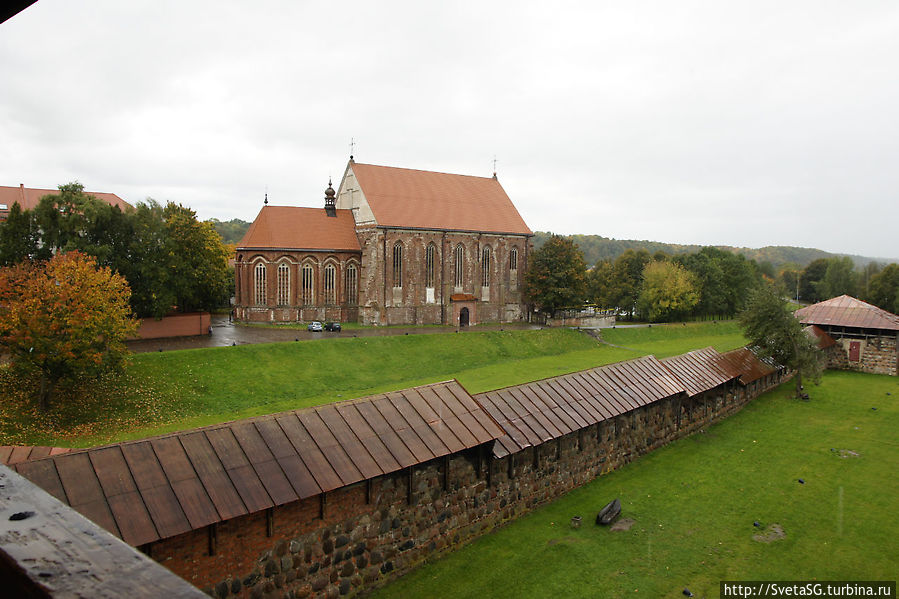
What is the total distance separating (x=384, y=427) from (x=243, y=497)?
3342 millimetres

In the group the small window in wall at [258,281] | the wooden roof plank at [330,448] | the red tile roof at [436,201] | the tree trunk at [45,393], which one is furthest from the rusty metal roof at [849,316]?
the tree trunk at [45,393]

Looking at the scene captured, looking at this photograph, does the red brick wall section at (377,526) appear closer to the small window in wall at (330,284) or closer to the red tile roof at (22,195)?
the small window in wall at (330,284)

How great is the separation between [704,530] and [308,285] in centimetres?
3753

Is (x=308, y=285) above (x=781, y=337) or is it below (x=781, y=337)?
above

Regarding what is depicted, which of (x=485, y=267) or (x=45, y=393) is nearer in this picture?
(x=45, y=393)

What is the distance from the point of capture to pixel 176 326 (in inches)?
1436

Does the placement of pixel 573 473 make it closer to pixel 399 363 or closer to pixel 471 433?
pixel 471 433

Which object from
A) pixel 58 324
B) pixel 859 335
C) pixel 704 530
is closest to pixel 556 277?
pixel 859 335

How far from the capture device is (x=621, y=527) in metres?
14.3

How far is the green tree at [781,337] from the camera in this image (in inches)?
1171

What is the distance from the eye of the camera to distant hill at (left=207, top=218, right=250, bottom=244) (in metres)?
119

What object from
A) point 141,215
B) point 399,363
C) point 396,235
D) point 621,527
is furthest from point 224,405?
point 396,235

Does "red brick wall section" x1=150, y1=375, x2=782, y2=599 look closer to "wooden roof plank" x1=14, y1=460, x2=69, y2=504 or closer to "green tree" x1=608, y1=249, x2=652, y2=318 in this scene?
"wooden roof plank" x1=14, y1=460, x2=69, y2=504

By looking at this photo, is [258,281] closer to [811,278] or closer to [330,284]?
[330,284]
